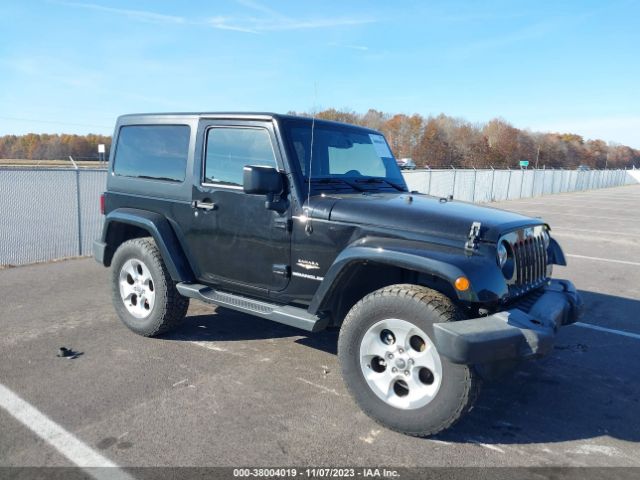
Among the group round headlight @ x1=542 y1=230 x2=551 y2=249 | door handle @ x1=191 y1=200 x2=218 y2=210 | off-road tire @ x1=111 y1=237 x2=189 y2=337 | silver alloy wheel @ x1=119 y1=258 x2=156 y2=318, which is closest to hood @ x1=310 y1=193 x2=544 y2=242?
round headlight @ x1=542 y1=230 x2=551 y2=249

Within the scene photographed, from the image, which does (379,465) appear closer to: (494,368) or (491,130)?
(494,368)

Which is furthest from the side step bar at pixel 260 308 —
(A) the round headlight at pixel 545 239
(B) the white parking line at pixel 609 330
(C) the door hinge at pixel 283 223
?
(B) the white parking line at pixel 609 330

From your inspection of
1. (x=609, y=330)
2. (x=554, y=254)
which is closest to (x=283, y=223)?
(x=554, y=254)

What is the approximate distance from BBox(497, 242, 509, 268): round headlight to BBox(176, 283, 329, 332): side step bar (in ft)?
4.27

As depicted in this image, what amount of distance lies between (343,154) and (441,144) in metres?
46.5

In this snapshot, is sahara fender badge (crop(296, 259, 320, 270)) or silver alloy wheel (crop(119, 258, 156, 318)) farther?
silver alloy wheel (crop(119, 258, 156, 318))

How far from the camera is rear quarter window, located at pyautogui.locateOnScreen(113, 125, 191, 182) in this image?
4730mm

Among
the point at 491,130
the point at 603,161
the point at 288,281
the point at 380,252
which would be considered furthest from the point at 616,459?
the point at 603,161

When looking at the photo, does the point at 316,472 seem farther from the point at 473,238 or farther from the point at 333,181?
the point at 333,181

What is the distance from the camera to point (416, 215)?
356cm

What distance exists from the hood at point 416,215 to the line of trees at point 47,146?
3920 centimetres

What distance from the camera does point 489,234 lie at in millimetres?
3363

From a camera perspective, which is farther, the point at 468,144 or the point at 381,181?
the point at 468,144

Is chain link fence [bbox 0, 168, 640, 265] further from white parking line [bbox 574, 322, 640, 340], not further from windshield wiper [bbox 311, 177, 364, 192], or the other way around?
white parking line [bbox 574, 322, 640, 340]
